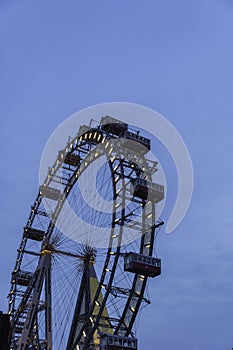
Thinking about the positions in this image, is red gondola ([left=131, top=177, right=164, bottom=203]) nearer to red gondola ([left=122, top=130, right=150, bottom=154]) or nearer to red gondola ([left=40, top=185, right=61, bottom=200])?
red gondola ([left=122, top=130, right=150, bottom=154])

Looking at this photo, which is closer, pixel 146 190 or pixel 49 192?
pixel 146 190

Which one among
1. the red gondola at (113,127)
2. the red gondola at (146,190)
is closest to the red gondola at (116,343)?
the red gondola at (146,190)

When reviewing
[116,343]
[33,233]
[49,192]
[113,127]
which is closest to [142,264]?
[116,343]

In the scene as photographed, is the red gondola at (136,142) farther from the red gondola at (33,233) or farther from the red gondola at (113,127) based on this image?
the red gondola at (33,233)

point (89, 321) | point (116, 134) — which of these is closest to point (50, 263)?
point (89, 321)

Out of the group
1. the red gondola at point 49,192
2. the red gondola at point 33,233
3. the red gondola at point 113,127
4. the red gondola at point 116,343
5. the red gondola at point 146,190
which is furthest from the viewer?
the red gondola at point 33,233

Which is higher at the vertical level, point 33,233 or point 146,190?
point 33,233

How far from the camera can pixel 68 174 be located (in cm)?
3931

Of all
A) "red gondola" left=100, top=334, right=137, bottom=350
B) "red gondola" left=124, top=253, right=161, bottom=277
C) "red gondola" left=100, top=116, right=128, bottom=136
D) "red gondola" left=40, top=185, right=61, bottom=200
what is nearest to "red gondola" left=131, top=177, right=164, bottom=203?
"red gondola" left=124, top=253, right=161, bottom=277

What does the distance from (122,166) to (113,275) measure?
768cm

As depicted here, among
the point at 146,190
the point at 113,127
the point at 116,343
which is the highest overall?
the point at 113,127

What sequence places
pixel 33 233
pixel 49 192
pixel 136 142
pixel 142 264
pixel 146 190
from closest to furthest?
pixel 142 264
pixel 146 190
pixel 136 142
pixel 49 192
pixel 33 233

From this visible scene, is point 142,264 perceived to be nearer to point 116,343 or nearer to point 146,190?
point 116,343

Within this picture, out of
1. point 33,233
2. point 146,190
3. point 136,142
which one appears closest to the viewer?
point 146,190
